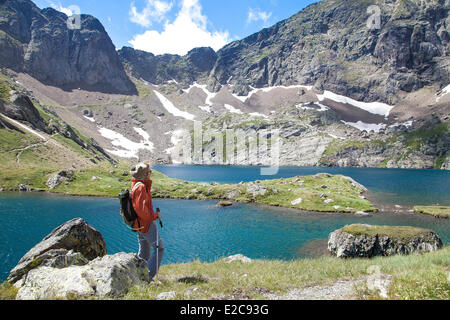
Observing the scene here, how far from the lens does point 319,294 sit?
9039 millimetres

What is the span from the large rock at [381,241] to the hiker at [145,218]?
26227 millimetres

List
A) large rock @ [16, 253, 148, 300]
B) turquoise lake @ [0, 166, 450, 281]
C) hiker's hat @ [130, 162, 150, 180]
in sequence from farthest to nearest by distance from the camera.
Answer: turquoise lake @ [0, 166, 450, 281]
hiker's hat @ [130, 162, 150, 180]
large rock @ [16, 253, 148, 300]

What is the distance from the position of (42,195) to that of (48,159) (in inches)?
1422

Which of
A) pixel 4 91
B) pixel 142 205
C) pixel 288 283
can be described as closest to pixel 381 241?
pixel 288 283

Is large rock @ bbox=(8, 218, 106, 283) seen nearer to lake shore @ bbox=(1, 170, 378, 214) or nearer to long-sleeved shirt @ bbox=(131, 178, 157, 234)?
long-sleeved shirt @ bbox=(131, 178, 157, 234)

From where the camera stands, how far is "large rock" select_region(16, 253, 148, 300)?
25.2 ft

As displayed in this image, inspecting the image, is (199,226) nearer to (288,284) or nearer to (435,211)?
(288,284)

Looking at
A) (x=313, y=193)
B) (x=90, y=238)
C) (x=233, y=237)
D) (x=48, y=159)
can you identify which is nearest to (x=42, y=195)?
(x=48, y=159)

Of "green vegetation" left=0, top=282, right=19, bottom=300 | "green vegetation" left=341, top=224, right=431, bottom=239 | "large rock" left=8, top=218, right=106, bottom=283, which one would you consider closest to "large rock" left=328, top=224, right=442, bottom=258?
"green vegetation" left=341, top=224, right=431, bottom=239

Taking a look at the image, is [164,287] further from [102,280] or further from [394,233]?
[394,233]

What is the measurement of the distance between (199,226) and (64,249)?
35.4 meters

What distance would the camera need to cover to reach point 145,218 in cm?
978

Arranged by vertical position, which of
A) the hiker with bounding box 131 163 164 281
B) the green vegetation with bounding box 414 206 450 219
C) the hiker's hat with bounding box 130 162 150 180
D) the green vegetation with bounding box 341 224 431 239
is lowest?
the green vegetation with bounding box 414 206 450 219

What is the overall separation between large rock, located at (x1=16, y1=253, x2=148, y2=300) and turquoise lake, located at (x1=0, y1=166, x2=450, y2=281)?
20864 millimetres
